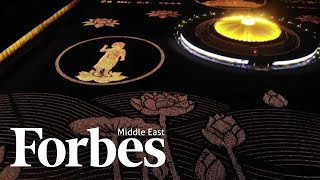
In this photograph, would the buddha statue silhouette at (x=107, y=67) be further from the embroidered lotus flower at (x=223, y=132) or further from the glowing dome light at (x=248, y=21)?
the glowing dome light at (x=248, y=21)

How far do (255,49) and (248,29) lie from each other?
0.72ft

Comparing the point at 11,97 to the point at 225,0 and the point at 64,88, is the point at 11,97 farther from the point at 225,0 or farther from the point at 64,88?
the point at 225,0

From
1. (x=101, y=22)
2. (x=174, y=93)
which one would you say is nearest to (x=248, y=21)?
(x=174, y=93)

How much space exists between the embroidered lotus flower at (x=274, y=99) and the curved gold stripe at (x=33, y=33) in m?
1.19

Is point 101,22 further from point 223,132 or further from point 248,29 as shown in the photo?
point 223,132

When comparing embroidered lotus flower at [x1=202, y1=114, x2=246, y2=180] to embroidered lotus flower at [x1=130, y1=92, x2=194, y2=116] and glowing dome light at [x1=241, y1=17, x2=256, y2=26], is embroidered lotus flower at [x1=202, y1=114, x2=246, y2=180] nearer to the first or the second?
embroidered lotus flower at [x1=130, y1=92, x2=194, y2=116]

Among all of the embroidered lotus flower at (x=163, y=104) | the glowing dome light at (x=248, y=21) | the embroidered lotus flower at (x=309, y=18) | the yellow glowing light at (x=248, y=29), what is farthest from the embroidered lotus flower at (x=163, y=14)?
the embroidered lotus flower at (x=163, y=104)

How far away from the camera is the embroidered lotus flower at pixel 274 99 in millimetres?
1258

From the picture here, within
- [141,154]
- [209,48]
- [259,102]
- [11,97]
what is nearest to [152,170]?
[141,154]

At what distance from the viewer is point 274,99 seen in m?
1.29

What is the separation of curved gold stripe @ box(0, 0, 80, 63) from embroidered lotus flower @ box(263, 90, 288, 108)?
1192 mm

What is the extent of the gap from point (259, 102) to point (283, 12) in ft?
4.24

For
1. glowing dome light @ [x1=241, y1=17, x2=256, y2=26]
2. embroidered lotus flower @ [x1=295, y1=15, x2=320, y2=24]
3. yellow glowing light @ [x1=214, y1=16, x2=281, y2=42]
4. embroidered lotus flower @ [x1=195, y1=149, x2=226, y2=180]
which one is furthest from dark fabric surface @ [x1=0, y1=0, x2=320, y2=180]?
embroidered lotus flower @ [x1=295, y1=15, x2=320, y2=24]

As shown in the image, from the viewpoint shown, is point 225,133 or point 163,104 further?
point 163,104
